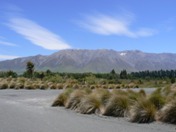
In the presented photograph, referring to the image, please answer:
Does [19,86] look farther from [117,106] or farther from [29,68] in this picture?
[29,68]

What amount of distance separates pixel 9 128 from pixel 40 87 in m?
33.3

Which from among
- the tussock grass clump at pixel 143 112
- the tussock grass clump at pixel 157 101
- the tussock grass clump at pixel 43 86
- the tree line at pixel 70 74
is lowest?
the tussock grass clump at pixel 143 112

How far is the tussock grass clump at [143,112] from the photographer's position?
42.7ft

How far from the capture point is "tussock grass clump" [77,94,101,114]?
16297 millimetres

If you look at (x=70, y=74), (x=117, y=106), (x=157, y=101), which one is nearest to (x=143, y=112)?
(x=157, y=101)

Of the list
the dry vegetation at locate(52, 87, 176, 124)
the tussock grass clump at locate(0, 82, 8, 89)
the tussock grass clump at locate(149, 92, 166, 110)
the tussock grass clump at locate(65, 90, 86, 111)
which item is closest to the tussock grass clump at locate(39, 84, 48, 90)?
the tussock grass clump at locate(0, 82, 8, 89)

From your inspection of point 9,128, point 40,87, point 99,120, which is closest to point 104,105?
point 99,120

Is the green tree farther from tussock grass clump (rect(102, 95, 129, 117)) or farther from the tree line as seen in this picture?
tussock grass clump (rect(102, 95, 129, 117))

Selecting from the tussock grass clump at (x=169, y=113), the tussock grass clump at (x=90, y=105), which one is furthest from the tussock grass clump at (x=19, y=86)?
the tussock grass clump at (x=169, y=113)

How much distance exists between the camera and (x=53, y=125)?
12.4 m

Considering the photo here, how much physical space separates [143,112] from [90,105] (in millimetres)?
3916

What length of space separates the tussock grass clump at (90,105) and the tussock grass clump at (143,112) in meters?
3.16

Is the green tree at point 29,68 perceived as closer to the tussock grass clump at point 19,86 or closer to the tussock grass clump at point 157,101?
the tussock grass clump at point 19,86

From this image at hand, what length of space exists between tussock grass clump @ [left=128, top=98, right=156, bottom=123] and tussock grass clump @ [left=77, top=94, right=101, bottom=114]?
316 centimetres
